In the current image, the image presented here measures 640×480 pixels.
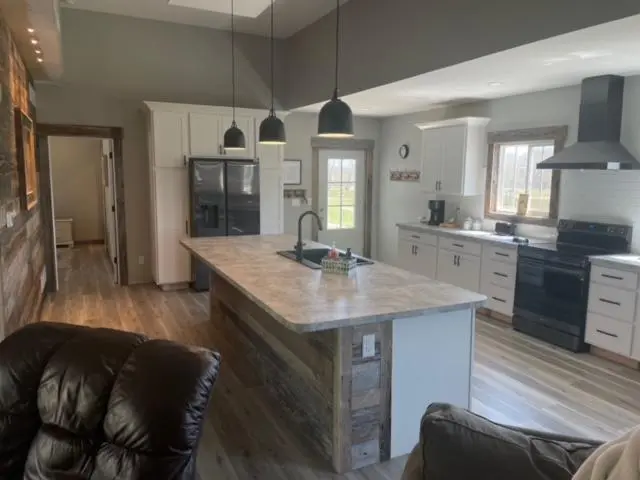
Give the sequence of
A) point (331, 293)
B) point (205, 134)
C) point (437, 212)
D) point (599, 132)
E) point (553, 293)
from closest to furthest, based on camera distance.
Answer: point (331, 293)
point (599, 132)
point (553, 293)
point (205, 134)
point (437, 212)

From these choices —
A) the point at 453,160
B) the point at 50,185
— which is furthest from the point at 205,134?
the point at 453,160

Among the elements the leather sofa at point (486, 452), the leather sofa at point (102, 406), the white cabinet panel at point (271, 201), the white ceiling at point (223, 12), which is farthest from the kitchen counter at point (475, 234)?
the leather sofa at point (102, 406)

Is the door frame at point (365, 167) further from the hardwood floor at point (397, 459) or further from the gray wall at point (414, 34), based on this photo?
the hardwood floor at point (397, 459)

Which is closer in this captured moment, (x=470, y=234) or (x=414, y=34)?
(x=414, y=34)

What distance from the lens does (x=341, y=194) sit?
7816 mm

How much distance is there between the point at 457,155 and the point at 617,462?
18.1 ft

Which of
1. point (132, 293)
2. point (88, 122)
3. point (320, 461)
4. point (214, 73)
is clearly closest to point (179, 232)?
point (132, 293)

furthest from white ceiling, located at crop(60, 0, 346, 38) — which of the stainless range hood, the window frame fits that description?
the stainless range hood

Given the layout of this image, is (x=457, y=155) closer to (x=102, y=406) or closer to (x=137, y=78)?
(x=137, y=78)

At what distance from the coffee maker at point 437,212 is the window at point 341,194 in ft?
5.49

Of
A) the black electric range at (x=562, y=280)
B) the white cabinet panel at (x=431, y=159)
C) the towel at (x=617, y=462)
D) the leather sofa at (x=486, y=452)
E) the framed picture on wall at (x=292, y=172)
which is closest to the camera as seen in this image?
the towel at (x=617, y=462)

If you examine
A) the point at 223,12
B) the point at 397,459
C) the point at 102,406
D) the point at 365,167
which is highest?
the point at 223,12

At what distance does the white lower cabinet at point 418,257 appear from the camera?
19.8 feet

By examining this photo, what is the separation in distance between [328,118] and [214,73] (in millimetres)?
4179
